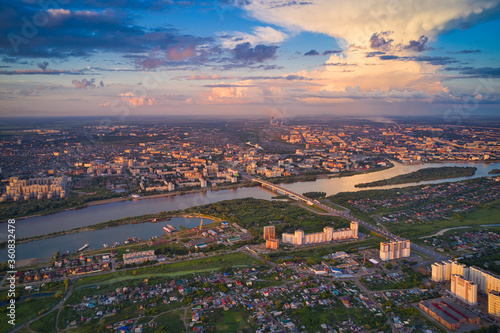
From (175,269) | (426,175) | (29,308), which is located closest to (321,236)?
(175,269)

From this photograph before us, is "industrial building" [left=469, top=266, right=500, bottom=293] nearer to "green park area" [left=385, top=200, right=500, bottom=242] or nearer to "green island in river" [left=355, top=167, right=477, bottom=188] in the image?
"green park area" [left=385, top=200, right=500, bottom=242]

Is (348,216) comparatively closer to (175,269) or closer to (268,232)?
(268,232)

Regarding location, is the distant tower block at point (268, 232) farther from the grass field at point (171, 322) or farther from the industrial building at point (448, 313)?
the industrial building at point (448, 313)

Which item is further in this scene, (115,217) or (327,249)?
(115,217)

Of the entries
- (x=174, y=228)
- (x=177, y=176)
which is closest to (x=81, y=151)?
(x=177, y=176)

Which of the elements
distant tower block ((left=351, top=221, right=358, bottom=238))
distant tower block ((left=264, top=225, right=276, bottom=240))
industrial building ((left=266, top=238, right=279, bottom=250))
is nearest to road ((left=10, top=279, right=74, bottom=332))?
industrial building ((left=266, top=238, right=279, bottom=250))

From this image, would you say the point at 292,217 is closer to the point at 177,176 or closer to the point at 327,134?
the point at 177,176
